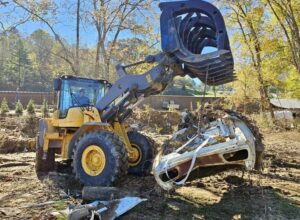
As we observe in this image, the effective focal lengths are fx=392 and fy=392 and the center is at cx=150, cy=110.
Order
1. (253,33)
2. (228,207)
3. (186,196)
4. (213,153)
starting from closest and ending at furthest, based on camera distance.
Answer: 1. (213,153)
2. (228,207)
3. (186,196)
4. (253,33)

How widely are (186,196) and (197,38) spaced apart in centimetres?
282

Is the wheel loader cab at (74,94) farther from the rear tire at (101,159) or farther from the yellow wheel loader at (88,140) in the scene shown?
the rear tire at (101,159)

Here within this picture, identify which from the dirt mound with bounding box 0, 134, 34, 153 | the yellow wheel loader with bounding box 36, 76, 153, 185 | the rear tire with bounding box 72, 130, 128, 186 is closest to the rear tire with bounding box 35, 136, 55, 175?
the yellow wheel loader with bounding box 36, 76, 153, 185

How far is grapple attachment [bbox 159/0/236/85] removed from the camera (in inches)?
253

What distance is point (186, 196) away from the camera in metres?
6.85

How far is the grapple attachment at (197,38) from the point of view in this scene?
253 inches

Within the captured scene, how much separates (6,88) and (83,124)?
7140cm

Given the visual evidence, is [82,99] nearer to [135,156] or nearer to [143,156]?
[135,156]

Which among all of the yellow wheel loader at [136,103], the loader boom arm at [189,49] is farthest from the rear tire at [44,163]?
the loader boom arm at [189,49]

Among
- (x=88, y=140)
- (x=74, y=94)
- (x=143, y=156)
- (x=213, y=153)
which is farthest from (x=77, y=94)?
(x=213, y=153)

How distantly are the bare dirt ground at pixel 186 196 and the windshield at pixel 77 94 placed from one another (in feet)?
5.17

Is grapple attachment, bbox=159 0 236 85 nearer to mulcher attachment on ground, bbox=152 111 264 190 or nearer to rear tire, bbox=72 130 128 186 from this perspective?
mulcher attachment on ground, bbox=152 111 264 190

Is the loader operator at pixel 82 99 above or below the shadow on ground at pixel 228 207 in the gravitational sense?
above

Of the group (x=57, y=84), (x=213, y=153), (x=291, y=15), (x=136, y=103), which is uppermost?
(x=291, y=15)
